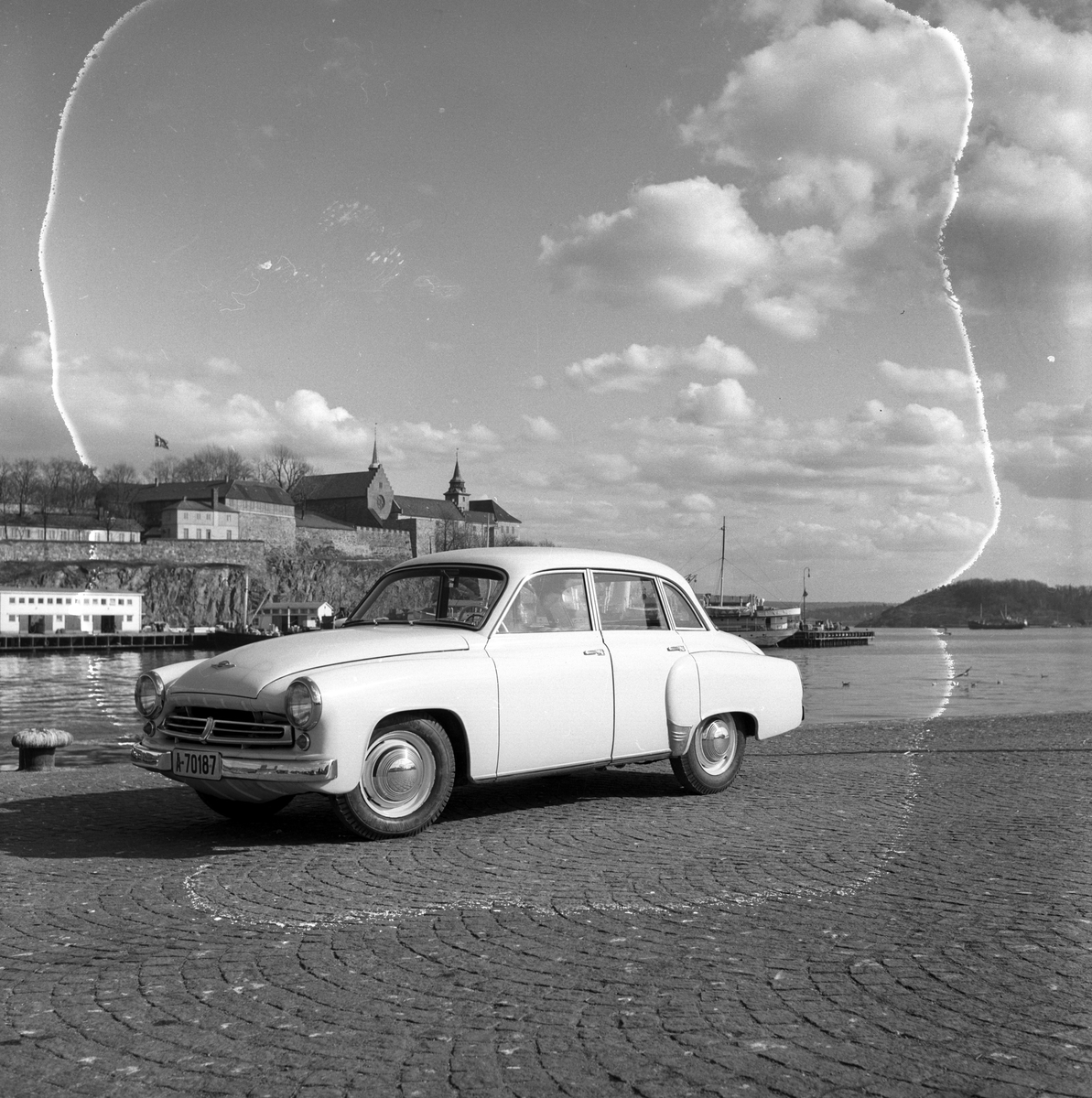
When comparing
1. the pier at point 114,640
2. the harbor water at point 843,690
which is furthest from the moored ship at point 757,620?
the pier at point 114,640

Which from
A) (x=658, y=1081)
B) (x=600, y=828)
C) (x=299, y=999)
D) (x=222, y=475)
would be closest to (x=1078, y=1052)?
(x=658, y=1081)

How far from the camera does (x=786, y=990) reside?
4.12 meters

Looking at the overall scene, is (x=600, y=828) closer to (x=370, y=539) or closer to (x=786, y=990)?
(x=786, y=990)

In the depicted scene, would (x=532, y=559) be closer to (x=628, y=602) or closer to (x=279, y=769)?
(x=628, y=602)

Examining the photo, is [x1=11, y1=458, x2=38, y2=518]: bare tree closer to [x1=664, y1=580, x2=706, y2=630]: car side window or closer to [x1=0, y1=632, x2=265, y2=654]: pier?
[x1=0, y1=632, x2=265, y2=654]: pier

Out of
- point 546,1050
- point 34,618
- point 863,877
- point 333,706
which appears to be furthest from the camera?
point 34,618

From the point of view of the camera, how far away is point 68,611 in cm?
11081

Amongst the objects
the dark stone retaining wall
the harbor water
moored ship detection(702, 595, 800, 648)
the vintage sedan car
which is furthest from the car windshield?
the dark stone retaining wall

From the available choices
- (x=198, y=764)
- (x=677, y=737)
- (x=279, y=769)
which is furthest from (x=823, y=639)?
(x=279, y=769)

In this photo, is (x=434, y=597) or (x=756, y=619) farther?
(x=756, y=619)

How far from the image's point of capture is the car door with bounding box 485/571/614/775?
776cm

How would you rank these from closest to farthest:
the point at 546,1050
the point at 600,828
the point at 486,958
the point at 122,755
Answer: the point at 546,1050 → the point at 486,958 → the point at 600,828 → the point at 122,755

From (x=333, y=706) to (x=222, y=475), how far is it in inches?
6360

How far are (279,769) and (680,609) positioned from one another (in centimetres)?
386
